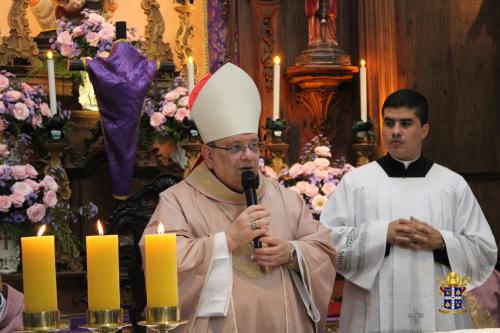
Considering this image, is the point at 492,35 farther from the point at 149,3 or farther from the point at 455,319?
the point at 455,319

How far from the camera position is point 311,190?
538 cm

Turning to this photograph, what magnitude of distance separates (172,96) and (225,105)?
1.74m

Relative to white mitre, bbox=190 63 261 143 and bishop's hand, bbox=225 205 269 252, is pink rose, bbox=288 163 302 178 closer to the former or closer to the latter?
white mitre, bbox=190 63 261 143

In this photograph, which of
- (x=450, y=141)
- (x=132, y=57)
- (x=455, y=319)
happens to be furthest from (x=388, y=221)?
(x=450, y=141)

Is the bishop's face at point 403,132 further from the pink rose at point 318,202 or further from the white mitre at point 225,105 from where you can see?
the white mitre at point 225,105

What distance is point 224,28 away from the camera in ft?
22.3

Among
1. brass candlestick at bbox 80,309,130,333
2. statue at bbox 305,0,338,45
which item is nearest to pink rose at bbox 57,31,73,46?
statue at bbox 305,0,338,45

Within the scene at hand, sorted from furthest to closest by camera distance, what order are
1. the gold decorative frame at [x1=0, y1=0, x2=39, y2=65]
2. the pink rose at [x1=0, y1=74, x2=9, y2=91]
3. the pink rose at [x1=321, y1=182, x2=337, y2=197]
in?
the gold decorative frame at [x1=0, y1=0, x2=39, y2=65], the pink rose at [x1=321, y1=182, x2=337, y2=197], the pink rose at [x1=0, y1=74, x2=9, y2=91]

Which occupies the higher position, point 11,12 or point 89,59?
point 11,12

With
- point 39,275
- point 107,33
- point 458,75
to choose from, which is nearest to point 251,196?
point 39,275

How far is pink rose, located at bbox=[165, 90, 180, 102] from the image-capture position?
17.6 feet

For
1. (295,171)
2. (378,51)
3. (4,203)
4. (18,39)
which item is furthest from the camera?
(378,51)

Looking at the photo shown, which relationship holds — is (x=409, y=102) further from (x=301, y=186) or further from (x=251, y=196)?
(x=251, y=196)

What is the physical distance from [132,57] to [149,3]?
1414 millimetres
